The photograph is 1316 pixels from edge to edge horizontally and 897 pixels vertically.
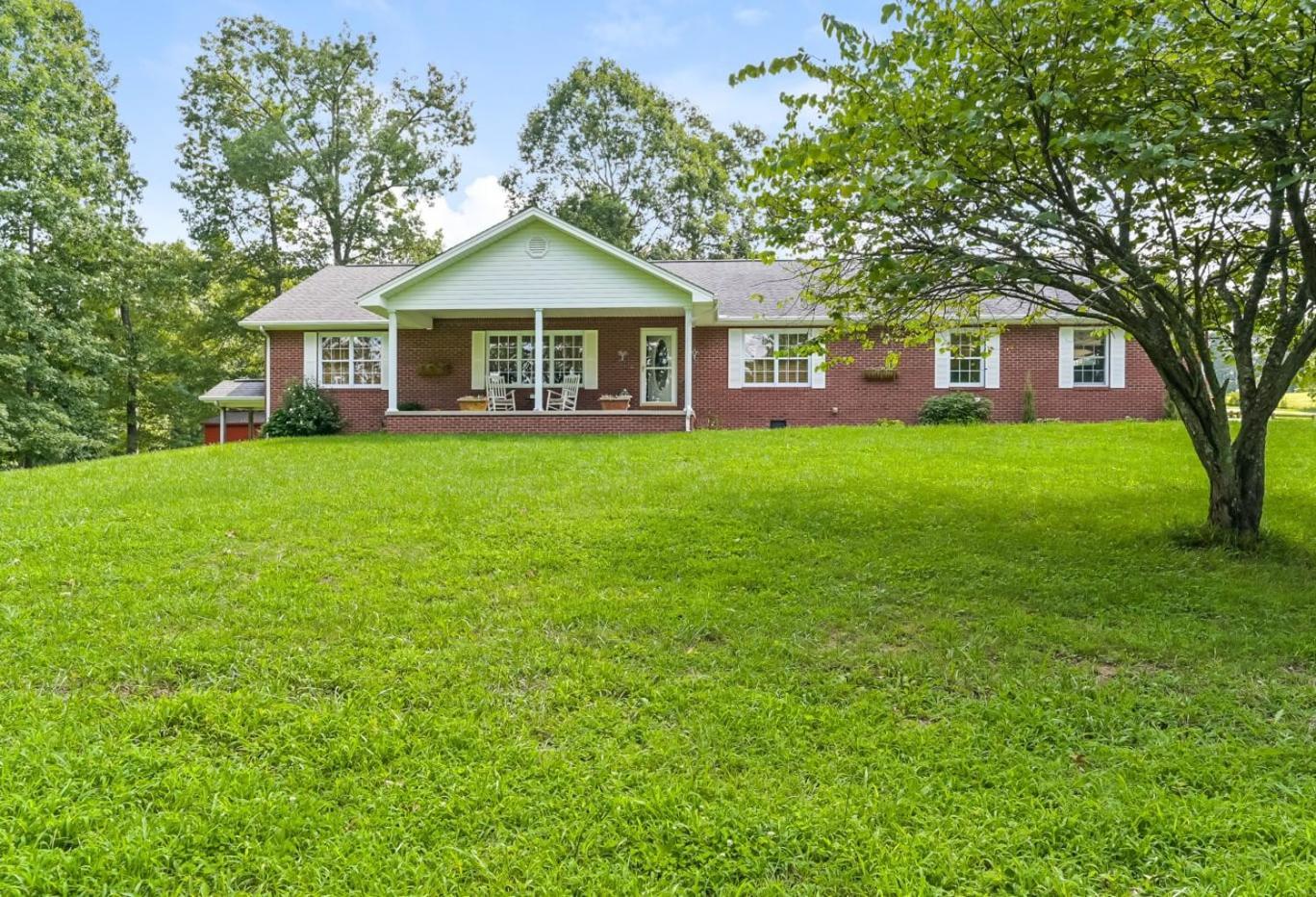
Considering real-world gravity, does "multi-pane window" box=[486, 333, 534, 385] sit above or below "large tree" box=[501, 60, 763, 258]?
below

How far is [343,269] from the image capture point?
1964cm

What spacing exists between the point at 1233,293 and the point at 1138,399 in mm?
11268

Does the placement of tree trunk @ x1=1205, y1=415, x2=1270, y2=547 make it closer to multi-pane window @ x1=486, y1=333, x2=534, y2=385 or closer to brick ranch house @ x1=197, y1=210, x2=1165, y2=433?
brick ranch house @ x1=197, y1=210, x2=1165, y2=433

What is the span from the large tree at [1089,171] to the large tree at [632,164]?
2437 cm

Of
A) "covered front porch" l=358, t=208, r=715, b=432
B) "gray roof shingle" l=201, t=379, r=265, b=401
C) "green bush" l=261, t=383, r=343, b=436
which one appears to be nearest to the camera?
"covered front porch" l=358, t=208, r=715, b=432

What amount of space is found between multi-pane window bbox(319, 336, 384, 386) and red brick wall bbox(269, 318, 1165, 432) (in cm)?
29

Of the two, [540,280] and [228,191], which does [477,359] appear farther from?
[228,191]

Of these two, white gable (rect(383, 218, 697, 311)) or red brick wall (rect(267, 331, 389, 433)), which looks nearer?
white gable (rect(383, 218, 697, 311))

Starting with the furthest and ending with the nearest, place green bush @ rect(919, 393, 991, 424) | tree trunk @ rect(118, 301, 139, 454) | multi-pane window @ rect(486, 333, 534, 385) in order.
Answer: tree trunk @ rect(118, 301, 139, 454)
multi-pane window @ rect(486, 333, 534, 385)
green bush @ rect(919, 393, 991, 424)

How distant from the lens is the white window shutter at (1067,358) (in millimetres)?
15578

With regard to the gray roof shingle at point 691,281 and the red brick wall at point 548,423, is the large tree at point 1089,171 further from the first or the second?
the gray roof shingle at point 691,281

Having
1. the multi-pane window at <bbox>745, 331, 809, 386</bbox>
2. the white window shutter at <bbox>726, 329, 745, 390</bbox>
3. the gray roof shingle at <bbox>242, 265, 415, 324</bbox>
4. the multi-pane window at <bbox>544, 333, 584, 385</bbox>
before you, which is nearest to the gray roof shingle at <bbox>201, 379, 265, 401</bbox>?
the gray roof shingle at <bbox>242, 265, 415, 324</bbox>

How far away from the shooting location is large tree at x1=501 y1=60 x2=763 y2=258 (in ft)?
96.4

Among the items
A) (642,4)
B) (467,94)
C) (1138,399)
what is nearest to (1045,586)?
(642,4)
